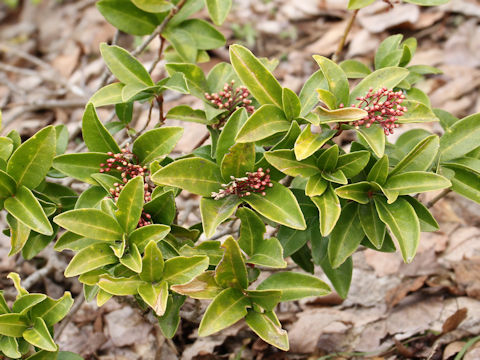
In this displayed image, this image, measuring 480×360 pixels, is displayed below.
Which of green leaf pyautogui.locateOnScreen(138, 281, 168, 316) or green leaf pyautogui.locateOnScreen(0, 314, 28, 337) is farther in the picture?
green leaf pyautogui.locateOnScreen(0, 314, 28, 337)

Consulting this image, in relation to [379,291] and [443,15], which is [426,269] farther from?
[443,15]

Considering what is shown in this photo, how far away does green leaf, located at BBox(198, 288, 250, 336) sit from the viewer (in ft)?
5.00

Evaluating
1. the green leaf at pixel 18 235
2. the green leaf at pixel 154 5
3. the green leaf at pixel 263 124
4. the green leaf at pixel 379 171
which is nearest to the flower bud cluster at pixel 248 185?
the green leaf at pixel 263 124

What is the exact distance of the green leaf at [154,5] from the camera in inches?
80.8

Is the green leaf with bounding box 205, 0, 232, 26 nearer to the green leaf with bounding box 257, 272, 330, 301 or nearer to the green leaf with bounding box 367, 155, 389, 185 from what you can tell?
the green leaf with bounding box 367, 155, 389, 185

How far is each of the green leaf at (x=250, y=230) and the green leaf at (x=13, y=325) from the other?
781 millimetres

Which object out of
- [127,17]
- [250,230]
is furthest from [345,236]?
[127,17]

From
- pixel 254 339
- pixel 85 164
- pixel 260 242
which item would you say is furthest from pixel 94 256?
pixel 254 339

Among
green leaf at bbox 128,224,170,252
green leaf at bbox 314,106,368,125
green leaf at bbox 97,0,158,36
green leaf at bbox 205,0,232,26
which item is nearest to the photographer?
green leaf at bbox 314,106,368,125

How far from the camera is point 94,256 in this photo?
160 centimetres

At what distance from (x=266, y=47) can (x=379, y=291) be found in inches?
97.3

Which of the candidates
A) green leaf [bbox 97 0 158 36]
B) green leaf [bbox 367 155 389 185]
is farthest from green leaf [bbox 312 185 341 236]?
green leaf [bbox 97 0 158 36]

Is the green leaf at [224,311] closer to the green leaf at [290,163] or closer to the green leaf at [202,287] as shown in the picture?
the green leaf at [202,287]

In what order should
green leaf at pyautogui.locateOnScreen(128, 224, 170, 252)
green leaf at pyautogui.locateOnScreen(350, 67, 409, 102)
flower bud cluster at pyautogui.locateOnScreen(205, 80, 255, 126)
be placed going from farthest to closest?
1. flower bud cluster at pyautogui.locateOnScreen(205, 80, 255, 126)
2. green leaf at pyautogui.locateOnScreen(350, 67, 409, 102)
3. green leaf at pyautogui.locateOnScreen(128, 224, 170, 252)
